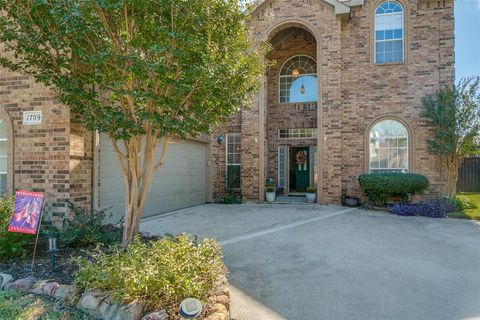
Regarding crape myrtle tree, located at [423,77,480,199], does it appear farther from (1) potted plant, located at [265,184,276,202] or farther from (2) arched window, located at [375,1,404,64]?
(1) potted plant, located at [265,184,276,202]

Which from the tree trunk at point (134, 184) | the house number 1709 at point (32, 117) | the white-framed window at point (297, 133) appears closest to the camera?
the tree trunk at point (134, 184)

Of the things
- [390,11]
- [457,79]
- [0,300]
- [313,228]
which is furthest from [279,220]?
[390,11]

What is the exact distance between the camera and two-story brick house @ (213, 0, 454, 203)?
1116cm

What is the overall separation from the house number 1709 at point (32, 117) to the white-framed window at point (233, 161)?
7983mm

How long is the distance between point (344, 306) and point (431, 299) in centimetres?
108

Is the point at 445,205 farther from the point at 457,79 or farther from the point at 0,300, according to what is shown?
the point at 0,300

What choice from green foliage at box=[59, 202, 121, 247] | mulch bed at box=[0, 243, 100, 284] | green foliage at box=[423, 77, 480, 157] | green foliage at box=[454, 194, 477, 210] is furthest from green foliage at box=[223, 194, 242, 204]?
mulch bed at box=[0, 243, 100, 284]

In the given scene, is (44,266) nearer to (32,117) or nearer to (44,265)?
(44,265)

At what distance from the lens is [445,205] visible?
31.7 ft

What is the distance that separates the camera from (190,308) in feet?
9.07

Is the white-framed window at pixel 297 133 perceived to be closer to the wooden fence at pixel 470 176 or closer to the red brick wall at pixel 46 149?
the wooden fence at pixel 470 176

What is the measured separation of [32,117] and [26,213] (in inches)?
92.0

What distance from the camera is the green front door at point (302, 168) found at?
46.0ft

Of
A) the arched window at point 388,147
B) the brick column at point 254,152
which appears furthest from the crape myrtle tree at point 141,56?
the arched window at point 388,147
